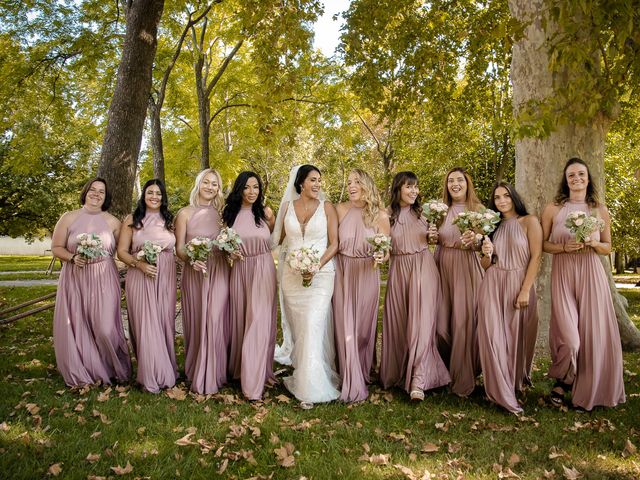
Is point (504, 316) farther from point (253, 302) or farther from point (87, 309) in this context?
point (87, 309)

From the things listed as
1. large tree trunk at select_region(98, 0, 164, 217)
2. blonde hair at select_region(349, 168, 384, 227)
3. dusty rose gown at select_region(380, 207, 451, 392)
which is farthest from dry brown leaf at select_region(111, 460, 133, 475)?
large tree trunk at select_region(98, 0, 164, 217)

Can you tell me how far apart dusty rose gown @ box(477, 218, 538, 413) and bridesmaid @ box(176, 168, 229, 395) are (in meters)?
3.18

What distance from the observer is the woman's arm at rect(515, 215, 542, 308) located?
19.4 ft

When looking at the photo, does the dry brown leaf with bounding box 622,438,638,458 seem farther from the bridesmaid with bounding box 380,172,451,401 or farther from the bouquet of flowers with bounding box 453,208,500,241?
the bouquet of flowers with bounding box 453,208,500,241

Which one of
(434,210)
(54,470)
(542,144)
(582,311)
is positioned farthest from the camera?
(542,144)

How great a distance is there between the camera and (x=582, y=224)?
5.52m

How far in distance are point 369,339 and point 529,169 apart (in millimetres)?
4015

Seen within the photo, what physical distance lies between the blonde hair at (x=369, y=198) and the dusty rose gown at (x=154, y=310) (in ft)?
8.31

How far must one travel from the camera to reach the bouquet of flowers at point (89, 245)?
630 centimetres

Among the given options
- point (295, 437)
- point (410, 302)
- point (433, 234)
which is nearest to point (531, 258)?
point (433, 234)

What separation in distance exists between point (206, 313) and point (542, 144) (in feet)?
18.9

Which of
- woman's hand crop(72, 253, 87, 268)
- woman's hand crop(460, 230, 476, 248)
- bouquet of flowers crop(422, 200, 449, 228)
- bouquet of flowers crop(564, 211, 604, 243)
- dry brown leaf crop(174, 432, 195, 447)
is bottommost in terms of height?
dry brown leaf crop(174, 432, 195, 447)

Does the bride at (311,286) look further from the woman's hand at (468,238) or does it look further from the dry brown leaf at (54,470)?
the dry brown leaf at (54,470)

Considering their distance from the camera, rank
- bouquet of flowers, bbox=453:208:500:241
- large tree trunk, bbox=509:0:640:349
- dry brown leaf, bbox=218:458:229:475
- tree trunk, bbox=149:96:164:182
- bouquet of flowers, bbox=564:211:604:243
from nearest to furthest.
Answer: dry brown leaf, bbox=218:458:229:475 < bouquet of flowers, bbox=564:211:604:243 < bouquet of flowers, bbox=453:208:500:241 < large tree trunk, bbox=509:0:640:349 < tree trunk, bbox=149:96:164:182
